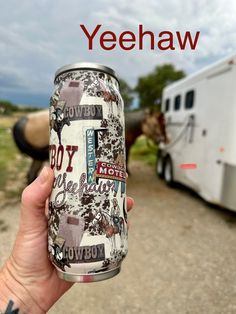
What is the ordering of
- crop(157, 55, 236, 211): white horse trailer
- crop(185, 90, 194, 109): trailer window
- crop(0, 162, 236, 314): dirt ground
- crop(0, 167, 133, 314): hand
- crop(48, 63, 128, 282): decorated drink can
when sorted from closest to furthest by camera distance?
crop(48, 63, 128, 282): decorated drink can < crop(0, 167, 133, 314): hand < crop(0, 162, 236, 314): dirt ground < crop(157, 55, 236, 211): white horse trailer < crop(185, 90, 194, 109): trailer window

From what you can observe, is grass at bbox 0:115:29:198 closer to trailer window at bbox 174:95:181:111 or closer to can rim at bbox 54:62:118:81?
trailer window at bbox 174:95:181:111

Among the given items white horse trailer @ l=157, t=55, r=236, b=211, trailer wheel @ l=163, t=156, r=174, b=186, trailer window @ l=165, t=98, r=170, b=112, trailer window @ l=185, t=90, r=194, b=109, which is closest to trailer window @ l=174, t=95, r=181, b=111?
white horse trailer @ l=157, t=55, r=236, b=211

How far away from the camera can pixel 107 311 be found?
2912 mm

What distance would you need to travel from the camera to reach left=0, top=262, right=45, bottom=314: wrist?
4.76ft

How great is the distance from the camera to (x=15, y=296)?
149cm

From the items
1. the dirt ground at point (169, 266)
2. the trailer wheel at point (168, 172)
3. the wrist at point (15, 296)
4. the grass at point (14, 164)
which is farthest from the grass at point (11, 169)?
the wrist at point (15, 296)

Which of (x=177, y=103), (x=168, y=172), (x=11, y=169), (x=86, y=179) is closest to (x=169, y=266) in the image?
(x=86, y=179)

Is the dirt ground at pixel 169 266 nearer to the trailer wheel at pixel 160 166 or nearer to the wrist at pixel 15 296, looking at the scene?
the wrist at pixel 15 296

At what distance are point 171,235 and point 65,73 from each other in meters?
3.84

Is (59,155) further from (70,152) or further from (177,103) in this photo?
(177,103)

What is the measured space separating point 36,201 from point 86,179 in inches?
14.2

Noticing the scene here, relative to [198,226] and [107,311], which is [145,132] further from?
[107,311]

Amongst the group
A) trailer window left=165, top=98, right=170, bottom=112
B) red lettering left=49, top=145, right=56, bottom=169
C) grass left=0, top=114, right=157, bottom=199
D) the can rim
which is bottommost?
grass left=0, top=114, right=157, bottom=199

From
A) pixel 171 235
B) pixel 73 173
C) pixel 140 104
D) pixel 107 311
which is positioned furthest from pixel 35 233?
pixel 140 104
